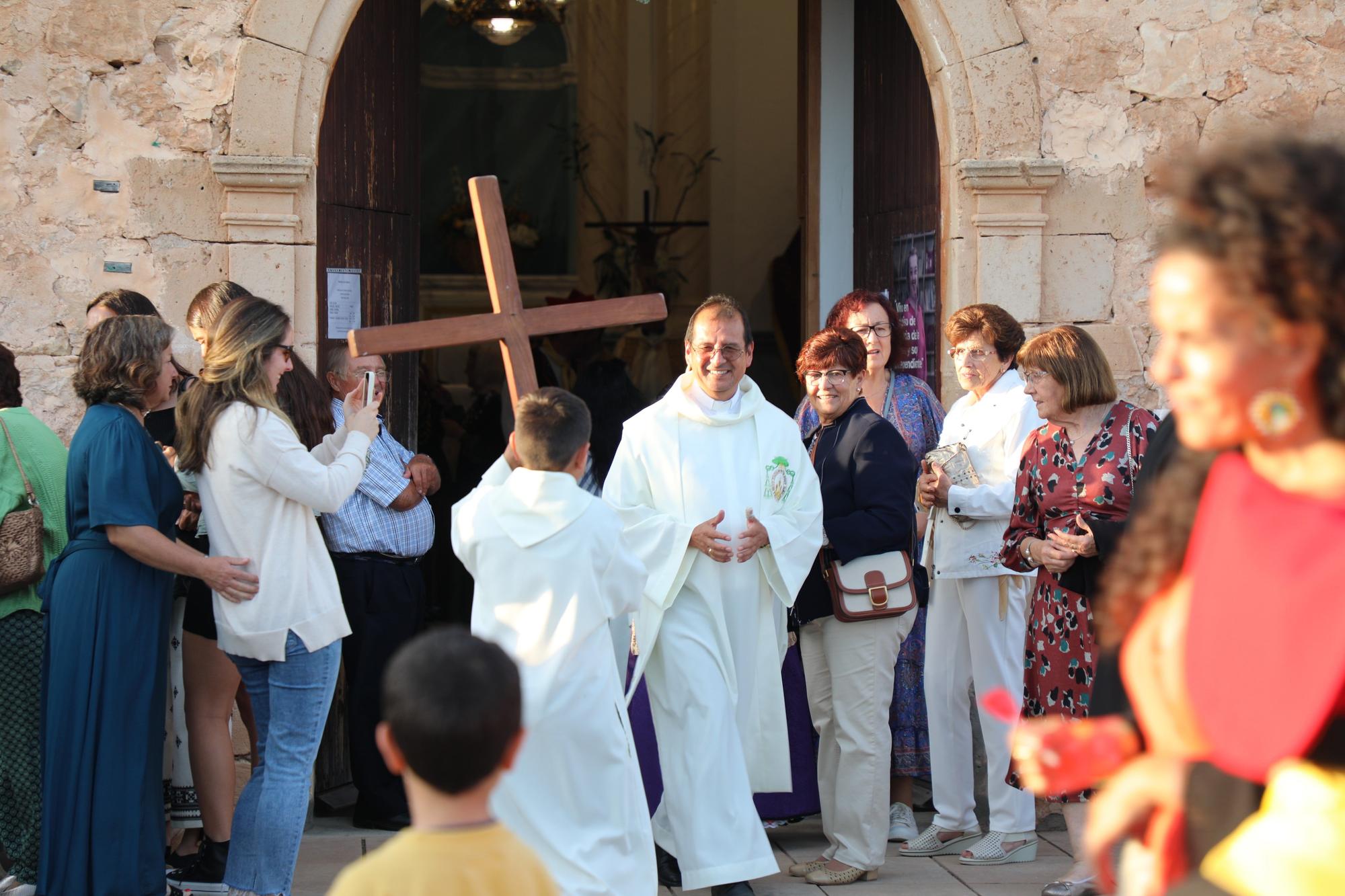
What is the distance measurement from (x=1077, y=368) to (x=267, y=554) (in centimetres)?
242

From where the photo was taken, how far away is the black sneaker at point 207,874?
4.50m

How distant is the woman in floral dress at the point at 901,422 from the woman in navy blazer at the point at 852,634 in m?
0.56

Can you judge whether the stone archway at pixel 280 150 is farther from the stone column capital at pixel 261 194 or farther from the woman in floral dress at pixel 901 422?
the woman in floral dress at pixel 901 422

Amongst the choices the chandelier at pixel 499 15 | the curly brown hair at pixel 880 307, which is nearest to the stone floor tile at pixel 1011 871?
the curly brown hair at pixel 880 307

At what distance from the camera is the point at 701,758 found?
14.5 feet

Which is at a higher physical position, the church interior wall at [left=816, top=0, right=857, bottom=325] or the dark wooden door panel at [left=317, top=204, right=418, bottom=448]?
the church interior wall at [left=816, top=0, right=857, bottom=325]

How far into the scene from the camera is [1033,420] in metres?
5.11

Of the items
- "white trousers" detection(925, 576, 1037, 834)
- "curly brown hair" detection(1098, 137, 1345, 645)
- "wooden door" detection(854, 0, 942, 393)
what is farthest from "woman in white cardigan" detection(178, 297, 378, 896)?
"wooden door" detection(854, 0, 942, 393)

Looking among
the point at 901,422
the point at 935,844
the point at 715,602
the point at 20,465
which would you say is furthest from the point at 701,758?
the point at 20,465

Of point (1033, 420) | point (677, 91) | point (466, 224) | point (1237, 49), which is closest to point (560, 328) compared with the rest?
point (1033, 420)

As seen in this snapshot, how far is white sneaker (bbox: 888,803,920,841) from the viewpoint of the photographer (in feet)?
17.3

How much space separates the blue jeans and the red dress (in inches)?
83.5

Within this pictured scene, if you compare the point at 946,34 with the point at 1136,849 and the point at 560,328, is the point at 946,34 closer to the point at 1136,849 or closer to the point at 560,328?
the point at 560,328

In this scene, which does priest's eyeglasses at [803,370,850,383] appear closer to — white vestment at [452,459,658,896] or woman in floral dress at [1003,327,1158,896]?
woman in floral dress at [1003,327,1158,896]
